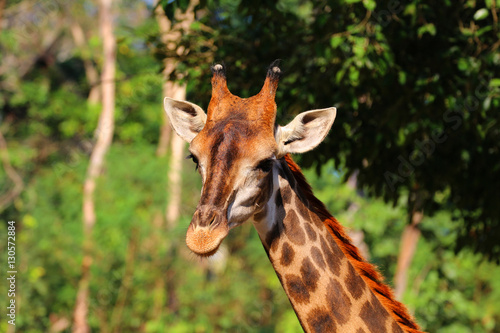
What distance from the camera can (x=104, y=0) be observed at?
22.9 meters

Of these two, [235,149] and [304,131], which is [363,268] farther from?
[235,149]

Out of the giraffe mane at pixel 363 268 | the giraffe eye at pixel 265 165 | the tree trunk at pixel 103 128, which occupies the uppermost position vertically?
the tree trunk at pixel 103 128

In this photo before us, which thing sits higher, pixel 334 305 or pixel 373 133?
pixel 373 133

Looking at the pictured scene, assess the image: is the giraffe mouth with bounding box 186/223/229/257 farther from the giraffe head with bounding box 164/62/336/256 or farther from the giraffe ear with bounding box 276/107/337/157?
the giraffe ear with bounding box 276/107/337/157

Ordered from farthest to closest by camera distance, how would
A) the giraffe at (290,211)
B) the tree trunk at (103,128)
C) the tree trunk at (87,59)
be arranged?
the tree trunk at (87,59) < the tree trunk at (103,128) < the giraffe at (290,211)

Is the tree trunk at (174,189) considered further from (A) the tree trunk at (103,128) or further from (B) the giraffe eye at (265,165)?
(B) the giraffe eye at (265,165)

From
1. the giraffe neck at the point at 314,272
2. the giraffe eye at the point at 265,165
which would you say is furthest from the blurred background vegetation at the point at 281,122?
the giraffe eye at the point at 265,165

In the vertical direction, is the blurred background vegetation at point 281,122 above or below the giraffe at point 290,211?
above

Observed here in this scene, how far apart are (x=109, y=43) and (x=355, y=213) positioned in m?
14.1

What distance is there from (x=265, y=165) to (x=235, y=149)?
21 cm

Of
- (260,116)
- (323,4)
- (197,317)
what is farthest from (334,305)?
(197,317)

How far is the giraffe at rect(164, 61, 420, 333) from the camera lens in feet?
10.9

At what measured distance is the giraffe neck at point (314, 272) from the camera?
3.48 metres

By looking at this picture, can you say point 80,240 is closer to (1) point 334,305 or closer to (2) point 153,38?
(2) point 153,38
